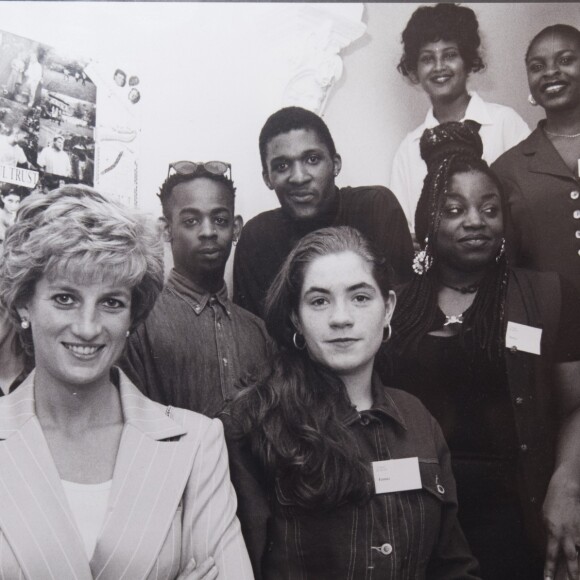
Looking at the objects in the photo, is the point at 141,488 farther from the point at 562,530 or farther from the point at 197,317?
the point at 562,530

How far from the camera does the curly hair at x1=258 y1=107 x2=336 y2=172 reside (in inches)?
95.3

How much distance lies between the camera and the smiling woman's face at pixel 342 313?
6.70ft

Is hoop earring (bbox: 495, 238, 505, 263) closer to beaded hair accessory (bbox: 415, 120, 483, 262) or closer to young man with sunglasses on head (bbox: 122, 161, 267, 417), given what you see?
beaded hair accessory (bbox: 415, 120, 483, 262)

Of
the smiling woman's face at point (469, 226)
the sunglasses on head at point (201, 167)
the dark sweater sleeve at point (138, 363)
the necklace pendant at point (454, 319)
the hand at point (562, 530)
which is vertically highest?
the sunglasses on head at point (201, 167)

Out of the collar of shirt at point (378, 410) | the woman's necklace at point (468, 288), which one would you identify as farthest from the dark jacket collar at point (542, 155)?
the collar of shirt at point (378, 410)

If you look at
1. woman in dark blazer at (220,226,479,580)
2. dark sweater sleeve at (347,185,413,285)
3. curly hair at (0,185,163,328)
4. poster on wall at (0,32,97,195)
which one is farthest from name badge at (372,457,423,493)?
poster on wall at (0,32,97,195)

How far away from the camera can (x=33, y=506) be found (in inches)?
67.8

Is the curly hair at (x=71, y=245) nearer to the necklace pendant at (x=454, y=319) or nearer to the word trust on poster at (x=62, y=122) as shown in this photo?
the word trust on poster at (x=62, y=122)

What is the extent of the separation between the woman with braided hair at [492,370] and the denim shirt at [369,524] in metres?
0.19

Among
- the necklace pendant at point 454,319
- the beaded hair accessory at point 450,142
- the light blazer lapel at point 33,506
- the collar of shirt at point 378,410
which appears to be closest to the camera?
the light blazer lapel at point 33,506

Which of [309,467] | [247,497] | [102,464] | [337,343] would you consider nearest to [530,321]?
[337,343]

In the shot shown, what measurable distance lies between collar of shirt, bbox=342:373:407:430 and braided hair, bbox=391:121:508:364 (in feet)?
0.75

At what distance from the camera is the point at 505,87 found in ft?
8.22

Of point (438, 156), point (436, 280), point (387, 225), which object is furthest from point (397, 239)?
point (438, 156)
